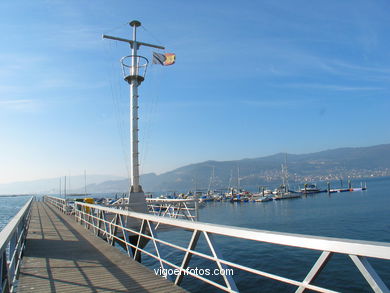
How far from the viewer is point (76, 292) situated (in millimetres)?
4512

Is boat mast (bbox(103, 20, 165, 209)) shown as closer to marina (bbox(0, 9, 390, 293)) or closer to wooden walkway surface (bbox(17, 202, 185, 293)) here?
marina (bbox(0, 9, 390, 293))

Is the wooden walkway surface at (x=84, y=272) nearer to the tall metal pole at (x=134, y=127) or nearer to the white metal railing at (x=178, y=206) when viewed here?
the white metal railing at (x=178, y=206)

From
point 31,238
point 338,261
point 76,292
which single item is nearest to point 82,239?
point 31,238

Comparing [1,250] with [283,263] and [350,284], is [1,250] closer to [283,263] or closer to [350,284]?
[350,284]

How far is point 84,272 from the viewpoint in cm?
567

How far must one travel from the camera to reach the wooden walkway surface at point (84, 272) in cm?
470

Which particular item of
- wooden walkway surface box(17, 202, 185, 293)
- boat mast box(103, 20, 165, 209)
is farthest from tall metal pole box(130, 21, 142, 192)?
wooden walkway surface box(17, 202, 185, 293)

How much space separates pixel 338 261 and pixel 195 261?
755 cm

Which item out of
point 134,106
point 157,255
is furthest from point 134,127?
point 157,255

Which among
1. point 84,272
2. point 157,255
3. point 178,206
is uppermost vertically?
point 178,206

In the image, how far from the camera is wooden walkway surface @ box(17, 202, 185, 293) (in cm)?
470

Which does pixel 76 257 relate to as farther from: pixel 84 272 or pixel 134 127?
pixel 134 127

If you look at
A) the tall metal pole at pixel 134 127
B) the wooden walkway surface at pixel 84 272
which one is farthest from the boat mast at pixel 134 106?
the wooden walkway surface at pixel 84 272

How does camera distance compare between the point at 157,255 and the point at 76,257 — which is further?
the point at 157,255
